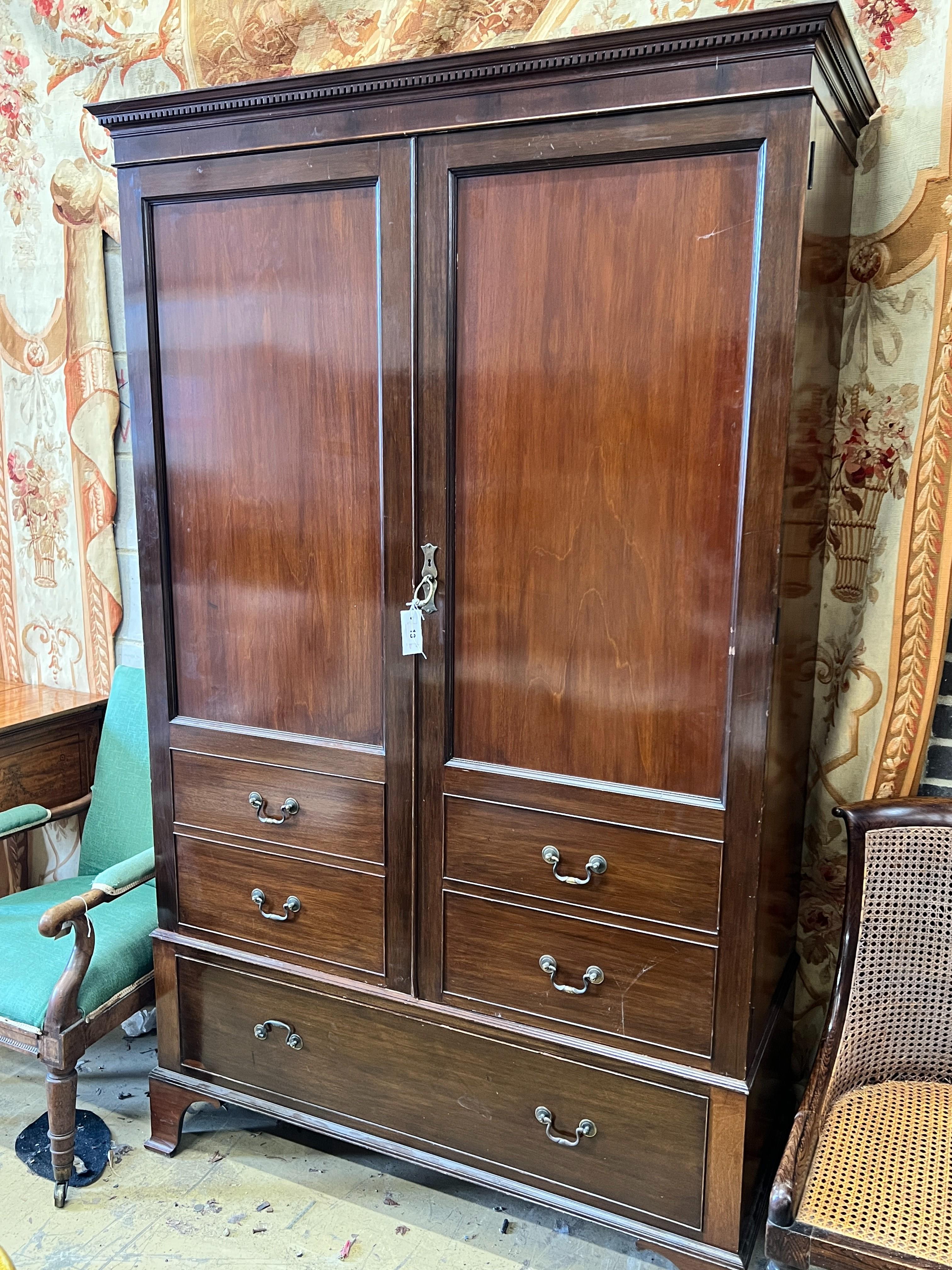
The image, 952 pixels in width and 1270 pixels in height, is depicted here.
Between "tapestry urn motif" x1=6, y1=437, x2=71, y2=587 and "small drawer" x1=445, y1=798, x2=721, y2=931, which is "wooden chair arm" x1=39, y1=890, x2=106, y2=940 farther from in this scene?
"tapestry urn motif" x1=6, y1=437, x2=71, y2=587

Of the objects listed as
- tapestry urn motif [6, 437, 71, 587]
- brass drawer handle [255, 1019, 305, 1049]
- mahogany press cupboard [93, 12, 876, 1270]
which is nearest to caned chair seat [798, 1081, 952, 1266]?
mahogany press cupboard [93, 12, 876, 1270]

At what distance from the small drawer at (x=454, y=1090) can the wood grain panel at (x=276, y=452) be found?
57 cm

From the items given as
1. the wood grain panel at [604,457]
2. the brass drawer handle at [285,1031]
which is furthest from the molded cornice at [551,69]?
the brass drawer handle at [285,1031]

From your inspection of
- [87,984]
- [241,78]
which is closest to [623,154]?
[241,78]

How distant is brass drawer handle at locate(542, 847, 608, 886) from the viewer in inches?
62.6

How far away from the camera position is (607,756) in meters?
1.57

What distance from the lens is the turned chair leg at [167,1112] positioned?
6.75 feet

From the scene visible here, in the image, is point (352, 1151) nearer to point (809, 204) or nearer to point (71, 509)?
point (71, 509)

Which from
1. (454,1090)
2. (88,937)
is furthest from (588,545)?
(88,937)

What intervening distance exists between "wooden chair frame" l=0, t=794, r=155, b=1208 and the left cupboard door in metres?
0.20

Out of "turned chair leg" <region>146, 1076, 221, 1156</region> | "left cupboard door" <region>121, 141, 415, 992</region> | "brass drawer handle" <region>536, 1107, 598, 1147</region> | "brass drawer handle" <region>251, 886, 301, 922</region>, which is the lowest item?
"turned chair leg" <region>146, 1076, 221, 1156</region>

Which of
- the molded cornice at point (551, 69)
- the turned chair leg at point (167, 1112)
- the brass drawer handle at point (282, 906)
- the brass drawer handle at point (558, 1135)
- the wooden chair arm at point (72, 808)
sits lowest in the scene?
the turned chair leg at point (167, 1112)

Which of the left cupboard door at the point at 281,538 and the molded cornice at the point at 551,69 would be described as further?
the left cupboard door at the point at 281,538

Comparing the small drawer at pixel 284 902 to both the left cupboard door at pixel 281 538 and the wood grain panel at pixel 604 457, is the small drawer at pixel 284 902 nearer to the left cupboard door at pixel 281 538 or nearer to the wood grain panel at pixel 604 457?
the left cupboard door at pixel 281 538
